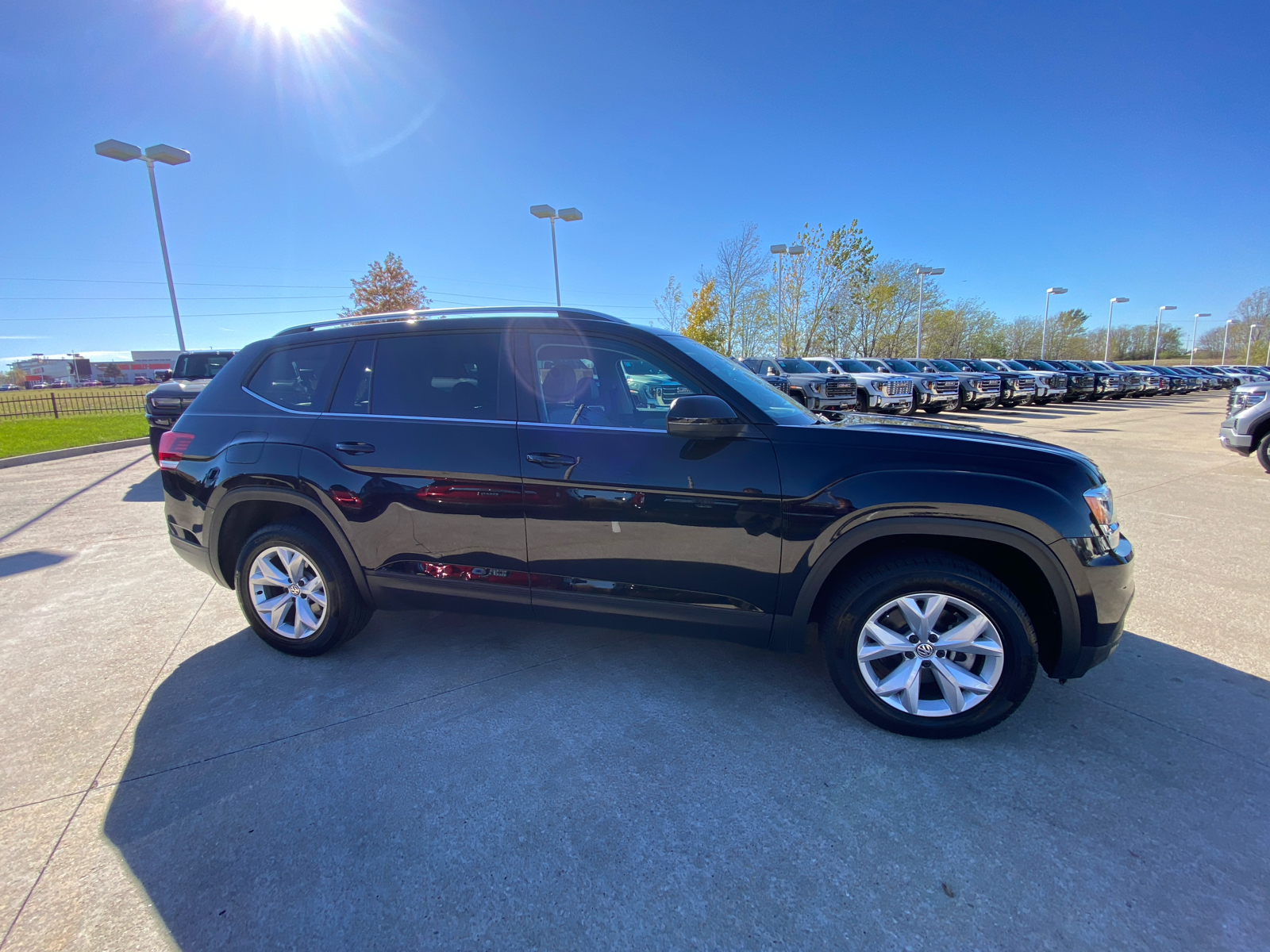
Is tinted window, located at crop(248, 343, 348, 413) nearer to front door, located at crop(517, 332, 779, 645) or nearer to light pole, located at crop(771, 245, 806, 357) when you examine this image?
front door, located at crop(517, 332, 779, 645)

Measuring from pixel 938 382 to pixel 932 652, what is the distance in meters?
18.6

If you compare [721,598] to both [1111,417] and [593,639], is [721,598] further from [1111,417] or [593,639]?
[1111,417]

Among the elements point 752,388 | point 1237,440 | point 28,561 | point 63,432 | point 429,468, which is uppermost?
point 752,388

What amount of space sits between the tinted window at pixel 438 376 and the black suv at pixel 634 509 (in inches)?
0.4

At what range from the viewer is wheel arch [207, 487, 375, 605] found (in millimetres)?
3041

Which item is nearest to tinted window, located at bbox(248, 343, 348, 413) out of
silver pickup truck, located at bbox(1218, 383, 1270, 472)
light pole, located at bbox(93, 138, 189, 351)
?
silver pickup truck, located at bbox(1218, 383, 1270, 472)

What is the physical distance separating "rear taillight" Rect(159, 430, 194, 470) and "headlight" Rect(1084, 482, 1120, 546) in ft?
14.6

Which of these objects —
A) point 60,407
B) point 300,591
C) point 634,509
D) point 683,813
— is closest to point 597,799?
point 683,813

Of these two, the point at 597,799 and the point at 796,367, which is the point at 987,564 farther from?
the point at 796,367

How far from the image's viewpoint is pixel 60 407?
2042 centimetres

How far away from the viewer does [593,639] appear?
11.1 ft

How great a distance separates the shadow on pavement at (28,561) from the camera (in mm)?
4637

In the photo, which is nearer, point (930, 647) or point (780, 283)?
point (930, 647)

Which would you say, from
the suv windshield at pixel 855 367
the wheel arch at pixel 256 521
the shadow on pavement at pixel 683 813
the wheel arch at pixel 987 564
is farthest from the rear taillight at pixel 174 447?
the suv windshield at pixel 855 367
